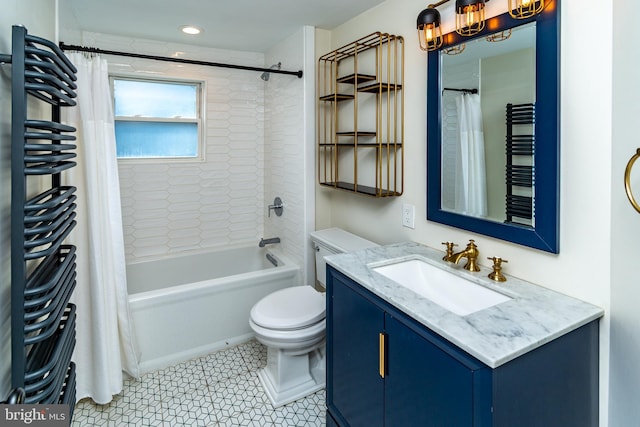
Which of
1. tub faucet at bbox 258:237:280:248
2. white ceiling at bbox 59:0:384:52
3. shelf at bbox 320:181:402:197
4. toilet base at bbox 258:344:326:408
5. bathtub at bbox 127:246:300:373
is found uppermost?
white ceiling at bbox 59:0:384:52

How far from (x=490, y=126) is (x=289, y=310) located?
141cm

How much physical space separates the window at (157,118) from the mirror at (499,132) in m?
2.24

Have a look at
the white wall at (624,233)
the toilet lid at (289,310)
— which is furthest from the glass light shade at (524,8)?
the toilet lid at (289,310)

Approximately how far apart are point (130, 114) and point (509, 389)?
3.21 meters

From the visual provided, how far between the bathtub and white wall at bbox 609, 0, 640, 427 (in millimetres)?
2009

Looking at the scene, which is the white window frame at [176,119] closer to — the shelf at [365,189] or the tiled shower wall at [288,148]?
the tiled shower wall at [288,148]

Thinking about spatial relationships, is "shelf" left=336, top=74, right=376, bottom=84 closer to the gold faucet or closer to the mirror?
the mirror

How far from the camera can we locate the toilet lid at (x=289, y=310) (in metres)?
2.01

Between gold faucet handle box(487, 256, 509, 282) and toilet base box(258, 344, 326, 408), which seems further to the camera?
toilet base box(258, 344, 326, 408)

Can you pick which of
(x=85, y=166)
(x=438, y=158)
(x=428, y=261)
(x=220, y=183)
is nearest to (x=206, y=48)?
(x=220, y=183)

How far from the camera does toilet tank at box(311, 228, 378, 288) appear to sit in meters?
2.25

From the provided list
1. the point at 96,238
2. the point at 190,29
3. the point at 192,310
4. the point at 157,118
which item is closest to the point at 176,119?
the point at 157,118

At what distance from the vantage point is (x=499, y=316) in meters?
1.16

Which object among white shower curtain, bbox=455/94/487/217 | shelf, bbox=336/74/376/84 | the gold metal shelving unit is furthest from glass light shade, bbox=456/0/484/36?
shelf, bbox=336/74/376/84
